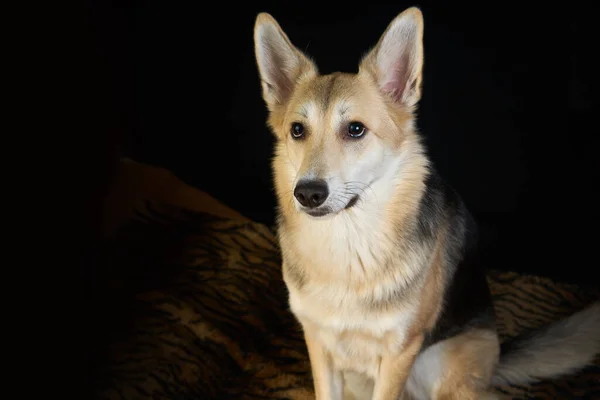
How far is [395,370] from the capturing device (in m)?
1.68

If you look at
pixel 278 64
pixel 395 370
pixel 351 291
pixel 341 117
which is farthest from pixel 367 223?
pixel 278 64

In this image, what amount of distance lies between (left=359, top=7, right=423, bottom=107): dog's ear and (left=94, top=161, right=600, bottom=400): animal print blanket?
1.15 metres

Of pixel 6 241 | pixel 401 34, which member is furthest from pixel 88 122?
pixel 401 34

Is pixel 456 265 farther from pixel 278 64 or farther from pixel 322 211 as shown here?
pixel 278 64

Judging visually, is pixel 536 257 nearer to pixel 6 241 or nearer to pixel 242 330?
pixel 242 330

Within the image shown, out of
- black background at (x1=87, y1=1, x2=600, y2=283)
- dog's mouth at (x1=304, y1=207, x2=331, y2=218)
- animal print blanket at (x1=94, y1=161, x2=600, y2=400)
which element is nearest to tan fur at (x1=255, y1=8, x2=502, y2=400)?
dog's mouth at (x1=304, y1=207, x2=331, y2=218)

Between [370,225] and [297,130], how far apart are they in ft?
1.17

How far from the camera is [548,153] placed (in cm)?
249

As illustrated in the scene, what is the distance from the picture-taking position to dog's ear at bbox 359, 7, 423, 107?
1547 mm

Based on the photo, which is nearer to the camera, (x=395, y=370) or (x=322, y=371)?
(x=395, y=370)

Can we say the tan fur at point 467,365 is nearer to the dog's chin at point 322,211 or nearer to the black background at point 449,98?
the dog's chin at point 322,211

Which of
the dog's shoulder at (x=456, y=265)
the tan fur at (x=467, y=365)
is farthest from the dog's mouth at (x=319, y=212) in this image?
the tan fur at (x=467, y=365)

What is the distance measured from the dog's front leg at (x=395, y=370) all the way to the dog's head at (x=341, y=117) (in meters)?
0.48

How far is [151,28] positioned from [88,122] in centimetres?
113
